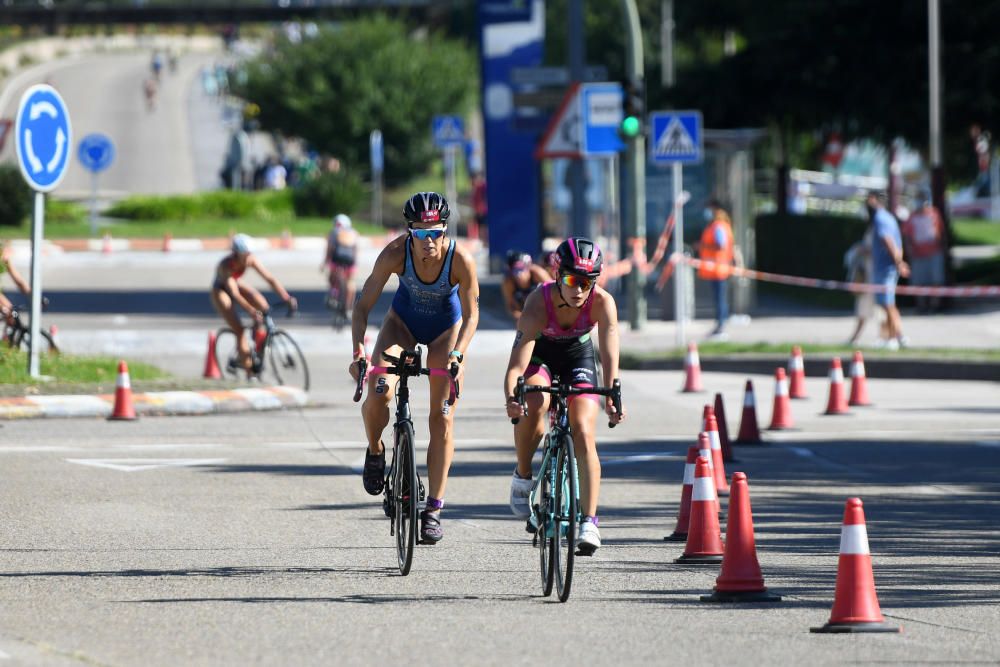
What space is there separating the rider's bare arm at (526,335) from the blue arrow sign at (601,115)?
1675cm

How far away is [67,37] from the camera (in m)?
133

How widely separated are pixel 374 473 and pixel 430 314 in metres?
0.88

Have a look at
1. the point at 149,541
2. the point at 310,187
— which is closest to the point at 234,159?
the point at 310,187

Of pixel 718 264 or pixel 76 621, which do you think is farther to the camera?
pixel 718 264

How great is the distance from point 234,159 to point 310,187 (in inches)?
332

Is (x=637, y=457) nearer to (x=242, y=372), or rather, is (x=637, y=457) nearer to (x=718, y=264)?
(x=242, y=372)

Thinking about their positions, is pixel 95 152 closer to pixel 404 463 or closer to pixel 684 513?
pixel 684 513

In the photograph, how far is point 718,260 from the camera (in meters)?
26.9

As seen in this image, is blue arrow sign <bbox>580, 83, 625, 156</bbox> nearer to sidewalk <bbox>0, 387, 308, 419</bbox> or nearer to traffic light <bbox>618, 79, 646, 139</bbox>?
traffic light <bbox>618, 79, 646, 139</bbox>

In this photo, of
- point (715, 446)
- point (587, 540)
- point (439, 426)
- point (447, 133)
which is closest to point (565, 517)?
point (587, 540)

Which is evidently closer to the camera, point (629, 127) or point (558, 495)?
point (558, 495)

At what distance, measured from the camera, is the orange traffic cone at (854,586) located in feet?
27.2

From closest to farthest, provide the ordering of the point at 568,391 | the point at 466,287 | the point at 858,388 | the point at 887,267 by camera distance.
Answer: the point at 568,391, the point at 466,287, the point at 858,388, the point at 887,267

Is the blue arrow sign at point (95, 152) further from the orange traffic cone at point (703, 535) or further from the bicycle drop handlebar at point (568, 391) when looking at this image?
the bicycle drop handlebar at point (568, 391)
